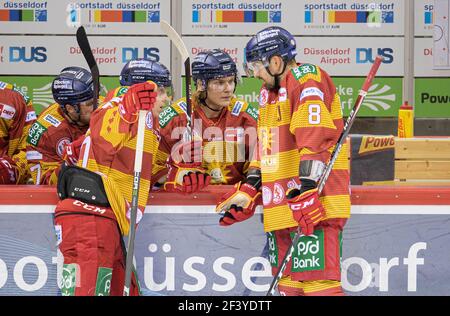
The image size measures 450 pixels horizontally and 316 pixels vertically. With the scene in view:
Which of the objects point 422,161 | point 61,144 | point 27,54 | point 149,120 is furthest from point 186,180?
point 27,54

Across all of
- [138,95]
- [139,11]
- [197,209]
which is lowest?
[197,209]

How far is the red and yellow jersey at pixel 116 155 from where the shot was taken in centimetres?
499

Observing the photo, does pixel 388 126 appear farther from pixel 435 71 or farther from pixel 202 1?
pixel 202 1

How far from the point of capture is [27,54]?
9547 millimetres

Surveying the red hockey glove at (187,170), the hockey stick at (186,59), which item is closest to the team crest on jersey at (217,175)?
the red hockey glove at (187,170)

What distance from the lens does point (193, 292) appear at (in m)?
5.58

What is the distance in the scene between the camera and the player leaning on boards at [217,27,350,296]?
482 cm

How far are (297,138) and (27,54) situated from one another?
5.14 meters

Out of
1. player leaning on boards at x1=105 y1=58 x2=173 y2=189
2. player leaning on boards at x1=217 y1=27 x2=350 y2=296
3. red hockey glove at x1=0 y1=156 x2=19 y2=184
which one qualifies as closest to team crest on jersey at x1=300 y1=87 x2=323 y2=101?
player leaning on boards at x1=217 y1=27 x2=350 y2=296

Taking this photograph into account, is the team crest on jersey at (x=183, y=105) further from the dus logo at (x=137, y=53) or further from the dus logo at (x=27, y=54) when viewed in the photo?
the dus logo at (x=27, y=54)

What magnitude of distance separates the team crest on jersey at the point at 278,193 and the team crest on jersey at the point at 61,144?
66.4 inches

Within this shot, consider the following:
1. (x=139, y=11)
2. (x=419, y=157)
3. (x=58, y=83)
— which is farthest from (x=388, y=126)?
(x=58, y=83)

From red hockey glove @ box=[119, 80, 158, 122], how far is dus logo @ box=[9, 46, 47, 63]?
4706 millimetres
